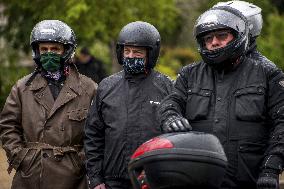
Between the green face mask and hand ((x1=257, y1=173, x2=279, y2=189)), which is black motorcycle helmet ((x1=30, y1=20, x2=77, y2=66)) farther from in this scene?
hand ((x1=257, y1=173, x2=279, y2=189))

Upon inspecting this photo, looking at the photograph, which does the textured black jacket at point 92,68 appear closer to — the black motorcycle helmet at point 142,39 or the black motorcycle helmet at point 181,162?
the black motorcycle helmet at point 142,39

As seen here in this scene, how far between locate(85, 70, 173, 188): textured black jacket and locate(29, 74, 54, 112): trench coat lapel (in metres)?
0.44

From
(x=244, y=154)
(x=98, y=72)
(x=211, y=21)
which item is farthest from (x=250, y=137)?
(x=98, y=72)

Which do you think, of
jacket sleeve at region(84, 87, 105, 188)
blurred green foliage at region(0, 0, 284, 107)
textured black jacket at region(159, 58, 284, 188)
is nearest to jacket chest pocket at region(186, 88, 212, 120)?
textured black jacket at region(159, 58, 284, 188)

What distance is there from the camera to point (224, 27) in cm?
485

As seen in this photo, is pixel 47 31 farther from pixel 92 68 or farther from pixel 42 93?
pixel 92 68

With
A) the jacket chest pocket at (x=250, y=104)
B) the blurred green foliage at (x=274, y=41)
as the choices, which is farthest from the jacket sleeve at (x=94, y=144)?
the blurred green foliage at (x=274, y=41)

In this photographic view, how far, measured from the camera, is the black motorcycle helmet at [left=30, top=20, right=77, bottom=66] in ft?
20.1

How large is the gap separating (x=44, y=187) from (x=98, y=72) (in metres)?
8.97

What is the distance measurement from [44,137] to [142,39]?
1057 mm

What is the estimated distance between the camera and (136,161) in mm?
→ 4242

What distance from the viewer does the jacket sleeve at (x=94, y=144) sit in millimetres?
5758

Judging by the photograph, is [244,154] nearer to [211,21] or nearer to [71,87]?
[211,21]

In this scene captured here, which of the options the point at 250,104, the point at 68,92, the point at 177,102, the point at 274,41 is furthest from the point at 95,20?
the point at 250,104
